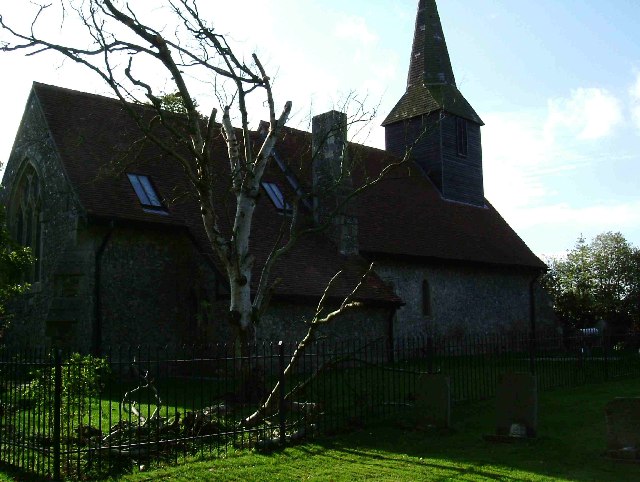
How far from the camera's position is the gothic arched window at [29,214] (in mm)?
20047

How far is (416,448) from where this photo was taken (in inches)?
419

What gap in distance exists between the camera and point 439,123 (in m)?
30.2

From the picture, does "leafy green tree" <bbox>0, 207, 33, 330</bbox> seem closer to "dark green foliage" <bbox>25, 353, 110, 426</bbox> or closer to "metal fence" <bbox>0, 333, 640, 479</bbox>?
"metal fence" <bbox>0, 333, 640, 479</bbox>

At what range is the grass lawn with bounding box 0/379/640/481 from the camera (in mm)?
8789

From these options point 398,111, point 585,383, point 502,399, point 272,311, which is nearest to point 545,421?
point 502,399

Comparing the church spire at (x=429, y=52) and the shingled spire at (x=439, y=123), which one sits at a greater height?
the church spire at (x=429, y=52)

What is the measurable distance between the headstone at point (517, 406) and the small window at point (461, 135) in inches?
852

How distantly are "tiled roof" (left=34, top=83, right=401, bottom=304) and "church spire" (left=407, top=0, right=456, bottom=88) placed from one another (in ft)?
41.7

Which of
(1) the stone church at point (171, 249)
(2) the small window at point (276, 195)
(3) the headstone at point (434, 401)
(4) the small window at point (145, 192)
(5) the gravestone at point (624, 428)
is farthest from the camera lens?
(2) the small window at point (276, 195)

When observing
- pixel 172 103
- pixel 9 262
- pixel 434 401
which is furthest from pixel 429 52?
pixel 434 401

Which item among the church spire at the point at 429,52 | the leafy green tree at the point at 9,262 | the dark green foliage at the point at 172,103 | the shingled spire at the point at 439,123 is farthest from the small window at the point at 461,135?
the leafy green tree at the point at 9,262

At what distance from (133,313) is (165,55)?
7.24 meters

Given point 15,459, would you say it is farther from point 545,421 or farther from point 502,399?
point 545,421

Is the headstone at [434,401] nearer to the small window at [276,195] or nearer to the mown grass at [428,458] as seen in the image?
the mown grass at [428,458]
